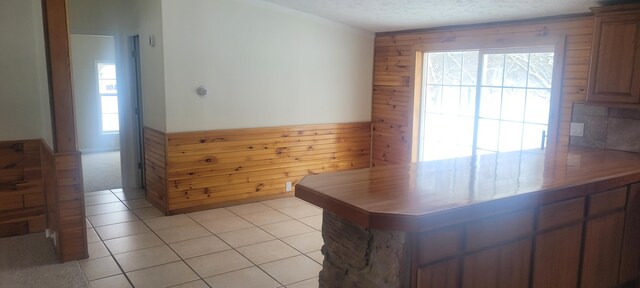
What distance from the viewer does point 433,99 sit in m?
5.55

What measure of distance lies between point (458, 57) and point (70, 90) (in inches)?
152

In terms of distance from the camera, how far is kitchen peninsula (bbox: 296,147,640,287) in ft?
6.60

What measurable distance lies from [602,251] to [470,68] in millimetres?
2594

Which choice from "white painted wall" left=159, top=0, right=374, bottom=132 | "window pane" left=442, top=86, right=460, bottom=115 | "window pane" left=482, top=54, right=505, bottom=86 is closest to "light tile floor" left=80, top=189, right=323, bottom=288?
"white painted wall" left=159, top=0, right=374, bottom=132

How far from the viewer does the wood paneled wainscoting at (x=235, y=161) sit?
4973mm

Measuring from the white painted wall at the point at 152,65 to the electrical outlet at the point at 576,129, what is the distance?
3.88 meters

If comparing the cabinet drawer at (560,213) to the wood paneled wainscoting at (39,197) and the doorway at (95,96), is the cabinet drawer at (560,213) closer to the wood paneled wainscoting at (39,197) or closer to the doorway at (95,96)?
the wood paneled wainscoting at (39,197)

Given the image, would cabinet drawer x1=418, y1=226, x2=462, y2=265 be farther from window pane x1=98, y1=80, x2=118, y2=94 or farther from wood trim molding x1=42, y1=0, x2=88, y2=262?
window pane x1=98, y1=80, x2=118, y2=94

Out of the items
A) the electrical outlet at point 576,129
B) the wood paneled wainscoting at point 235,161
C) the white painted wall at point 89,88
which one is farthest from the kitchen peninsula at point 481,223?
the white painted wall at point 89,88

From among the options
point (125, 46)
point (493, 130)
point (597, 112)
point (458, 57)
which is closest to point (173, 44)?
point (125, 46)

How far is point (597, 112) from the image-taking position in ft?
12.5

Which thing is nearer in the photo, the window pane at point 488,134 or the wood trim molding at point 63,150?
the wood trim molding at point 63,150

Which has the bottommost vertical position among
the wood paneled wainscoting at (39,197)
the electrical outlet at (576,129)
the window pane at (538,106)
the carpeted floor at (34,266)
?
the carpeted floor at (34,266)

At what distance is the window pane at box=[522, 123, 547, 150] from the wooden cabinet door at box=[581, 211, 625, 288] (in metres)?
1.46
